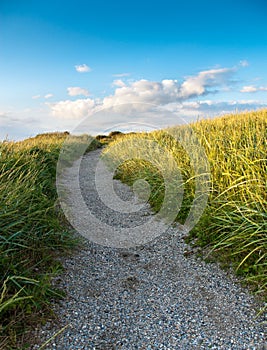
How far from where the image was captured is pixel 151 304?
2777 mm

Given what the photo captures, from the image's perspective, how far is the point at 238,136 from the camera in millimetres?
4895

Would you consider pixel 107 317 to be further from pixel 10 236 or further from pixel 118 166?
pixel 118 166

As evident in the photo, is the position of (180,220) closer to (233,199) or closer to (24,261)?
(233,199)

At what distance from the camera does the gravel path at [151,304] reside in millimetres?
2332

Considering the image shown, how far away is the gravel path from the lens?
233 centimetres

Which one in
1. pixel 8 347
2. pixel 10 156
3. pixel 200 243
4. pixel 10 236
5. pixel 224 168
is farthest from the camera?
pixel 10 156

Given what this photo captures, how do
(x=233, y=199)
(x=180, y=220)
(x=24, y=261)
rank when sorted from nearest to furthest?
(x=24, y=261)
(x=233, y=199)
(x=180, y=220)

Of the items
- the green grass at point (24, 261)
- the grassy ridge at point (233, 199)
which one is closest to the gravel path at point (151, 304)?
the green grass at point (24, 261)

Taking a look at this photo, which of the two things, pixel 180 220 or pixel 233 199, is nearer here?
pixel 233 199

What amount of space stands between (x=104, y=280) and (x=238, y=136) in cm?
312

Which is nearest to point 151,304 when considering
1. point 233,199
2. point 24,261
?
point 24,261

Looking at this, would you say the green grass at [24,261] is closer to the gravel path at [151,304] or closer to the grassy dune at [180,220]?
the grassy dune at [180,220]

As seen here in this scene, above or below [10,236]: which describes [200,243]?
below

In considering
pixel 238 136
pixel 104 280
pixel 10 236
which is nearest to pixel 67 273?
pixel 104 280
